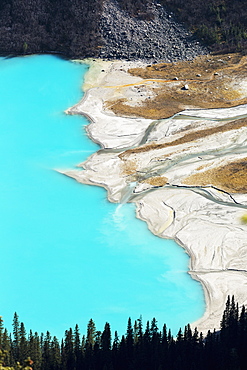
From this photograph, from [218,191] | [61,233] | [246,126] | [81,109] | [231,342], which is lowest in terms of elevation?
[231,342]

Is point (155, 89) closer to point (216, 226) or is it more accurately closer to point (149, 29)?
point (149, 29)

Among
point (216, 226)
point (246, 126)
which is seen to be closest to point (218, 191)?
point (216, 226)

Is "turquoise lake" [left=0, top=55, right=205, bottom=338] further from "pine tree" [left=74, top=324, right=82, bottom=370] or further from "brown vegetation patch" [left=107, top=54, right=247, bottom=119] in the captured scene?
"brown vegetation patch" [left=107, top=54, right=247, bottom=119]

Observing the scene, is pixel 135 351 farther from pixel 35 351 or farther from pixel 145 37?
pixel 145 37

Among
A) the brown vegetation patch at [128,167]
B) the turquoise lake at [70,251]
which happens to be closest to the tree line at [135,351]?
the turquoise lake at [70,251]

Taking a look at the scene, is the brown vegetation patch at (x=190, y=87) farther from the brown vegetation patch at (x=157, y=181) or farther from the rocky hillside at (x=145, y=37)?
the brown vegetation patch at (x=157, y=181)

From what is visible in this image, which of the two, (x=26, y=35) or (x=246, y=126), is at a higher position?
(x=26, y=35)

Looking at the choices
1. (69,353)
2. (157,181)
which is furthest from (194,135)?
(69,353)

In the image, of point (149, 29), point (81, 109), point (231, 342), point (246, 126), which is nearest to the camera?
point (231, 342)
